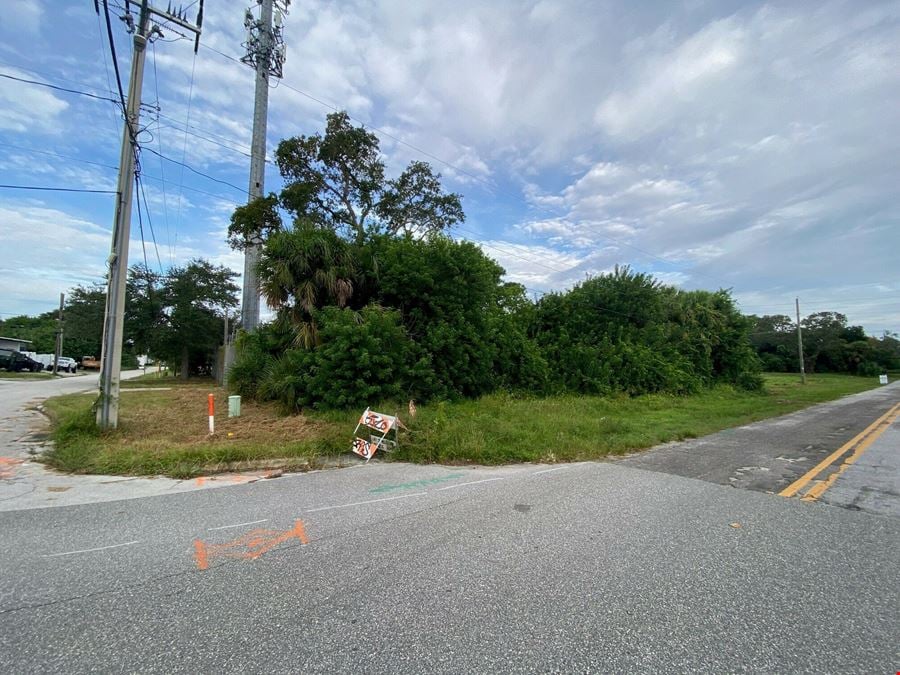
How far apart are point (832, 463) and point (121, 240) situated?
13978 mm

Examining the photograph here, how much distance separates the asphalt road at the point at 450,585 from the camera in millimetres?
2434

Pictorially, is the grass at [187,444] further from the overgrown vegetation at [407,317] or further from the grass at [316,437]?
the overgrown vegetation at [407,317]

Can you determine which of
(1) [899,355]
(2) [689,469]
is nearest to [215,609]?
(2) [689,469]

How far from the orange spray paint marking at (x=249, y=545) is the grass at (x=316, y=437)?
2874mm

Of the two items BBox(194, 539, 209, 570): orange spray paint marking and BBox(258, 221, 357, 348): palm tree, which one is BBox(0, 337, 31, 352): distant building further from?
BBox(194, 539, 209, 570): orange spray paint marking

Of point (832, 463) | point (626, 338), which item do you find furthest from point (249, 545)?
point (626, 338)

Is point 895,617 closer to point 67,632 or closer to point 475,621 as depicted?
point 475,621

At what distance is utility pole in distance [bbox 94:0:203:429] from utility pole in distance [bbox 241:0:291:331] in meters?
10.0

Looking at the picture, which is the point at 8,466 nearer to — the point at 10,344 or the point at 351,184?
the point at 351,184

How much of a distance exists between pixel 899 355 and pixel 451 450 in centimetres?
10401

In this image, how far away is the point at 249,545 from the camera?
3.91 meters

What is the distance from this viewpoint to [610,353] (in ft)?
63.4

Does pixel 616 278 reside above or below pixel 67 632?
above

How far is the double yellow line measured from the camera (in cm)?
568
